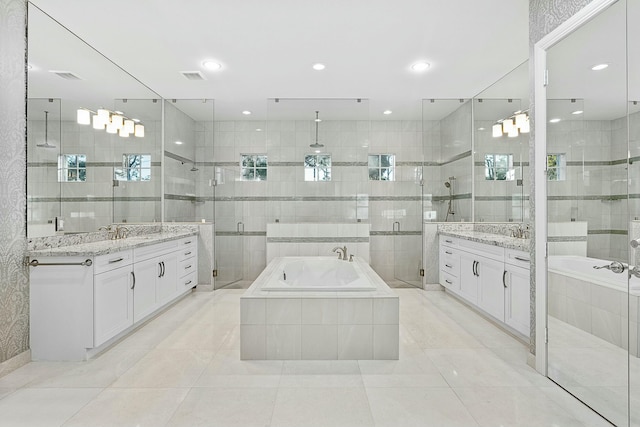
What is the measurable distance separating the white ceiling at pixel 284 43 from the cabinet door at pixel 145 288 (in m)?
1.72

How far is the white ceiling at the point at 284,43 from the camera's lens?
2754 mm

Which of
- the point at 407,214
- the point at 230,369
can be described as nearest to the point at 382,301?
the point at 230,369

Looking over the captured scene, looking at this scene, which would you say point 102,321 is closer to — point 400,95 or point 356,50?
point 356,50

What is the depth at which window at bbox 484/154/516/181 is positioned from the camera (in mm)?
4195

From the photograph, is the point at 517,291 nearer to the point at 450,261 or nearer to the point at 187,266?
the point at 450,261

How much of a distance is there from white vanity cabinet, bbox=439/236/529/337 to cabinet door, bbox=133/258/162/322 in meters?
3.41

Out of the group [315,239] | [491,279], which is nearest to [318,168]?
[315,239]

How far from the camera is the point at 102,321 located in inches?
112

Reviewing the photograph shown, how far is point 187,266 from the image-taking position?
4.75 metres

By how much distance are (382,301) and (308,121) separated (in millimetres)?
3107

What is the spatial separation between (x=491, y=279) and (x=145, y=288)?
3.43 m

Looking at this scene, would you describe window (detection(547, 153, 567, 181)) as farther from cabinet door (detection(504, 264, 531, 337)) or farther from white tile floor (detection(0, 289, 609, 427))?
white tile floor (detection(0, 289, 609, 427))

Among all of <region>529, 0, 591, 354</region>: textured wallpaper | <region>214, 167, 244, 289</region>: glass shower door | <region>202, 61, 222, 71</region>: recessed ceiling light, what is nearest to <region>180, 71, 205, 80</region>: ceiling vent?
<region>202, 61, 222, 71</region>: recessed ceiling light

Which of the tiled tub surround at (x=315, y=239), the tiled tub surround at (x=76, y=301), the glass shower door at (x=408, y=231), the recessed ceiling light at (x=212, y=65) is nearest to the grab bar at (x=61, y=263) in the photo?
the tiled tub surround at (x=76, y=301)
